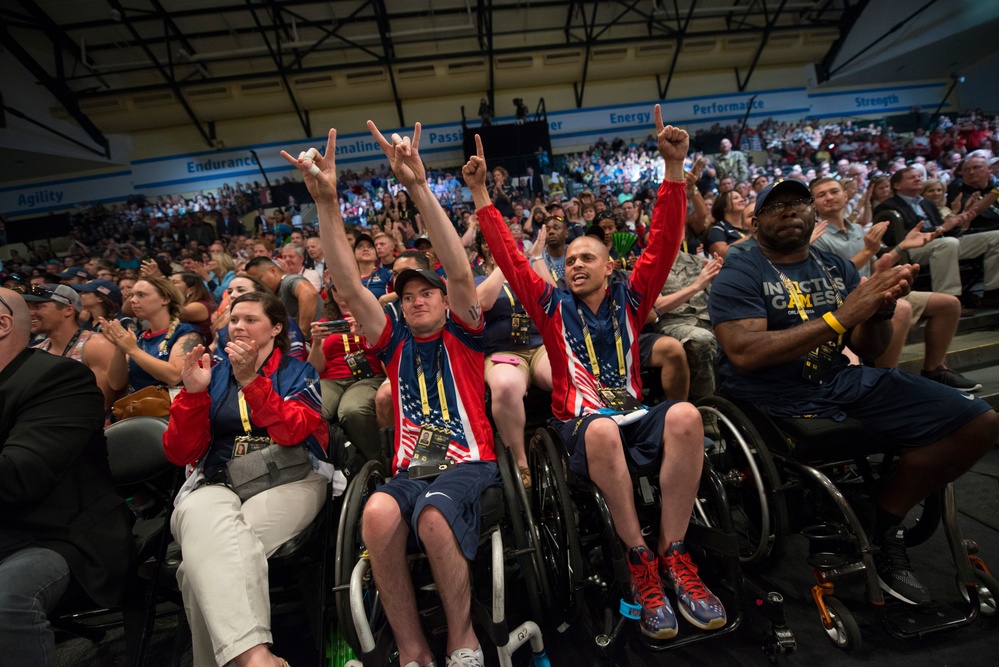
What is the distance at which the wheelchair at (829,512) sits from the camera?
165 cm

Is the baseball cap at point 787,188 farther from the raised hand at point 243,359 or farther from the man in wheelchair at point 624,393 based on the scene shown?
the raised hand at point 243,359

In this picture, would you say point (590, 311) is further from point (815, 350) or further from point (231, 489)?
point (231, 489)

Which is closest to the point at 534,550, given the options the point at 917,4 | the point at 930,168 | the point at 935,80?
the point at 930,168

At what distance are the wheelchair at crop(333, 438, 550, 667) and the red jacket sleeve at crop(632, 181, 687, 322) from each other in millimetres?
968

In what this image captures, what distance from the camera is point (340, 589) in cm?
146

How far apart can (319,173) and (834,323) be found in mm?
2030

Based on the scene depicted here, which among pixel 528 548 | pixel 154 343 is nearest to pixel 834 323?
pixel 528 548

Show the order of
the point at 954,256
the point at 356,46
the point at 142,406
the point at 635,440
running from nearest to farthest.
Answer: the point at 635,440 → the point at 142,406 → the point at 954,256 → the point at 356,46

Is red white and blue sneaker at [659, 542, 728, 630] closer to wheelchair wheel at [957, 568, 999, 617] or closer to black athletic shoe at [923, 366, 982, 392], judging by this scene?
wheelchair wheel at [957, 568, 999, 617]

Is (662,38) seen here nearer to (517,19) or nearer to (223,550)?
(517,19)

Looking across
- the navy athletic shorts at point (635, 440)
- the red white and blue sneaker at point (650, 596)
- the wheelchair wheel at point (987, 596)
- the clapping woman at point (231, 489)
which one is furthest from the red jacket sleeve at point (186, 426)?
the wheelchair wheel at point (987, 596)

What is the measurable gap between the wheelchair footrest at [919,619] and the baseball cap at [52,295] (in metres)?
3.97

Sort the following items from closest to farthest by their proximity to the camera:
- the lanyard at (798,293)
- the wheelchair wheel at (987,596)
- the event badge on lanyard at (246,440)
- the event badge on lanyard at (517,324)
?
the wheelchair wheel at (987,596) < the event badge on lanyard at (246,440) < the lanyard at (798,293) < the event badge on lanyard at (517,324)

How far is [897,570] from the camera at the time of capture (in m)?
1.79
